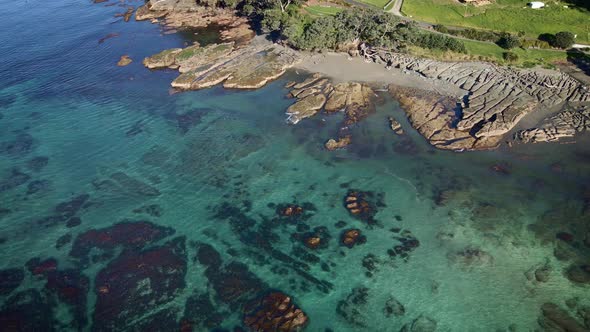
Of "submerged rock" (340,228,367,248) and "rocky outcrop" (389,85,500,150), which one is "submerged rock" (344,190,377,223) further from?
"rocky outcrop" (389,85,500,150)

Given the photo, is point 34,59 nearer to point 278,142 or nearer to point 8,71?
point 8,71

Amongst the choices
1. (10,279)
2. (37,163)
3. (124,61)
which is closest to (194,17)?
(124,61)

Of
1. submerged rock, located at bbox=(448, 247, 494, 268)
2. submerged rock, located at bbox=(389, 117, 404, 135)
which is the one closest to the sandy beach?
submerged rock, located at bbox=(389, 117, 404, 135)

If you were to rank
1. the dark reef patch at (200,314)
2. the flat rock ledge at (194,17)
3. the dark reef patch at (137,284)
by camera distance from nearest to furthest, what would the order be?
1. the dark reef patch at (200,314)
2. the dark reef patch at (137,284)
3. the flat rock ledge at (194,17)

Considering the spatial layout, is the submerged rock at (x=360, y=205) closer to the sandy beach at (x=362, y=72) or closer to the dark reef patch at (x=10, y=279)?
the sandy beach at (x=362, y=72)

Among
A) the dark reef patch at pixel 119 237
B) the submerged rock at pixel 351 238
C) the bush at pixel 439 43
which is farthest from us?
the bush at pixel 439 43

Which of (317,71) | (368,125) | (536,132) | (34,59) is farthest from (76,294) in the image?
(34,59)

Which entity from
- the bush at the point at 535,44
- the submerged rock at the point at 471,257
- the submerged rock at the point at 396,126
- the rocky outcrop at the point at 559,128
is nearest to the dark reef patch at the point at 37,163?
the submerged rock at the point at 396,126

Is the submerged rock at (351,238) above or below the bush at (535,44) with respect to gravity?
below
